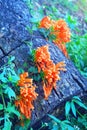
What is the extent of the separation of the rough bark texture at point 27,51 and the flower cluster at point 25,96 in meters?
0.12

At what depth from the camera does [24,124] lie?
250 centimetres

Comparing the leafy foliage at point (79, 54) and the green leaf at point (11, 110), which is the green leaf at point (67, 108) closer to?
the green leaf at point (11, 110)

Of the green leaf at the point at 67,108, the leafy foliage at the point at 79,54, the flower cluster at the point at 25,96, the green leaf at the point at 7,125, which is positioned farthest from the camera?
the leafy foliage at the point at 79,54

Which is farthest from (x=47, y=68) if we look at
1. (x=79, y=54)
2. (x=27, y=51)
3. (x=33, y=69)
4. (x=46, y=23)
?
(x=79, y=54)

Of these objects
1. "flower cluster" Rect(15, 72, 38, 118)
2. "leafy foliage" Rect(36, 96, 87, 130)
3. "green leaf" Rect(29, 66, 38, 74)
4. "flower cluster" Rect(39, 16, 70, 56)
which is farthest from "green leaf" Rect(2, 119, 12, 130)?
"flower cluster" Rect(39, 16, 70, 56)

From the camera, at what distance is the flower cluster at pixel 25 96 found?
2428 mm

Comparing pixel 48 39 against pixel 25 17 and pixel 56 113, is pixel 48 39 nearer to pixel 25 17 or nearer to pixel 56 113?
pixel 25 17

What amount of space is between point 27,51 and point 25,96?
0.56m

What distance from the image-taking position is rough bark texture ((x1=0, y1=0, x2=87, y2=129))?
263 centimetres

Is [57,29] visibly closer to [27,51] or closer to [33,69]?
[27,51]

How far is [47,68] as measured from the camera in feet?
8.74

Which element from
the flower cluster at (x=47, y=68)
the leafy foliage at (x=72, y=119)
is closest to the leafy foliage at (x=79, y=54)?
the leafy foliage at (x=72, y=119)

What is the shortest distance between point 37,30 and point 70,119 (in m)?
1.01

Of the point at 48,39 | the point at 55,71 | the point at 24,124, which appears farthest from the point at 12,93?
the point at 48,39
